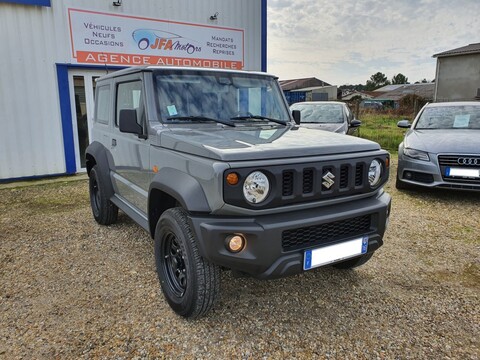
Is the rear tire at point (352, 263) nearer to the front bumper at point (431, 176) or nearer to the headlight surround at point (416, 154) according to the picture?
the front bumper at point (431, 176)

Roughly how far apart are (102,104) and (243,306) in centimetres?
301

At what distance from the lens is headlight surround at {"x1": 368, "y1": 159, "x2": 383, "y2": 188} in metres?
2.64

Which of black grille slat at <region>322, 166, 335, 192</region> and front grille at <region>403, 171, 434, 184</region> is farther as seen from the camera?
front grille at <region>403, 171, 434, 184</region>

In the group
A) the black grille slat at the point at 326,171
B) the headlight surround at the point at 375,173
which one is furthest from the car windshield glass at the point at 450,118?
the black grille slat at the point at 326,171

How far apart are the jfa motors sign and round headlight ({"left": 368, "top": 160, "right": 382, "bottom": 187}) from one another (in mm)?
6789

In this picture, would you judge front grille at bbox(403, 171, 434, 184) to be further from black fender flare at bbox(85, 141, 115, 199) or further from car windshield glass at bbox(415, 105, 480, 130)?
black fender flare at bbox(85, 141, 115, 199)

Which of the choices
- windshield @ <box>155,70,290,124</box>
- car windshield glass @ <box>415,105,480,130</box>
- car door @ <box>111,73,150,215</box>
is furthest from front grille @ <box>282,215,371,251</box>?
car windshield glass @ <box>415,105,480,130</box>

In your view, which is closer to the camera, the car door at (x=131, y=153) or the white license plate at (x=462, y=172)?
the car door at (x=131, y=153)

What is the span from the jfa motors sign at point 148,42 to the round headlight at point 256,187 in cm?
677

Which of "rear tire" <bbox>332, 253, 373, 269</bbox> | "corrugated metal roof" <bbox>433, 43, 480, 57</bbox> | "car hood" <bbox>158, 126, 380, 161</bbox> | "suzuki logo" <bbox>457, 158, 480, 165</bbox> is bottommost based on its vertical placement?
"rear tire" <bbox>332, 253, 373, 269</bbox>

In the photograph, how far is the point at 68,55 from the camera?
733 centimetres

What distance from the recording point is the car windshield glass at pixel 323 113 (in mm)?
8859

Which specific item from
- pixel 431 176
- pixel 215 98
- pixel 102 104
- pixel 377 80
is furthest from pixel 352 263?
pixel 377 80

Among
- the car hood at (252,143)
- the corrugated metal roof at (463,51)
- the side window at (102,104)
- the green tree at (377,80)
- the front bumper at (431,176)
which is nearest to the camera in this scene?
the car hood at (252,143)
